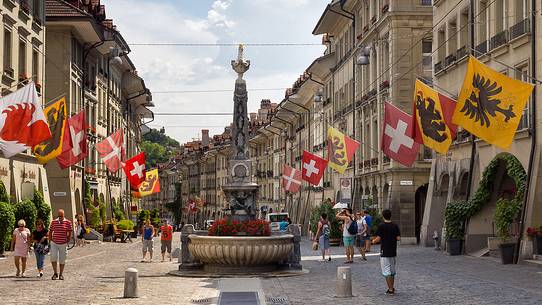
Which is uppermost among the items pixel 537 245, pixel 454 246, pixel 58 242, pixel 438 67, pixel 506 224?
pixel 438 67

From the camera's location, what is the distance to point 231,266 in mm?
25047

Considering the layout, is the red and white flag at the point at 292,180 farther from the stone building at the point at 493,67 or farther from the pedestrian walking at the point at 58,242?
the pedestrian walking at the point at 58,242

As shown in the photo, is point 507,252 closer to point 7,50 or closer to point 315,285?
point 315,285

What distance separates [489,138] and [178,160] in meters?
152

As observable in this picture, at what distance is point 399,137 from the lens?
30.7 metres

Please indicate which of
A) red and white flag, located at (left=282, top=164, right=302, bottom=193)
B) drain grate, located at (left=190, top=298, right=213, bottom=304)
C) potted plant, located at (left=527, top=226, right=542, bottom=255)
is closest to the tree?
red and white flag, located at (left=282, top=164, right=302, bottom=193)

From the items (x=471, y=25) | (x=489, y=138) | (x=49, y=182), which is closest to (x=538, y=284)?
(x=489, y=138)

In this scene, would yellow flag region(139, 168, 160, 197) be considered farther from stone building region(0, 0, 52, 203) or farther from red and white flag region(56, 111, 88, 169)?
red and white flag region(56, 111, 88, 169)

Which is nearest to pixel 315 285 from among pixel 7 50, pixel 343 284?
pixel 343 284

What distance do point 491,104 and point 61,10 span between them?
3457 cm

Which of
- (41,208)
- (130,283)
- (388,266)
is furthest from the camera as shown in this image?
(41,208)

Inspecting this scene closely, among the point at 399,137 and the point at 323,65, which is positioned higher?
the point at 323,65

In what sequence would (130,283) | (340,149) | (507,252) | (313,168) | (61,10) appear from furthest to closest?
(61,10), (313,168), (340,149), (507,252), (130,283)

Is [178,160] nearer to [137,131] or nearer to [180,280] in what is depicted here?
[137,131]
